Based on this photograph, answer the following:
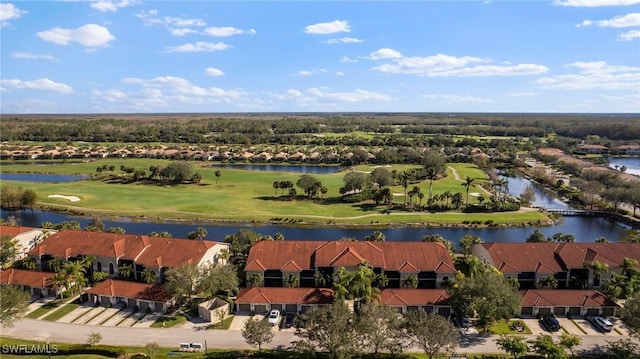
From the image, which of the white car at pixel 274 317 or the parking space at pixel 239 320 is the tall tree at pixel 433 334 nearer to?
the white car at pixel 274 317

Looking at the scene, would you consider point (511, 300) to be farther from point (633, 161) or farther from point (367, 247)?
point (633, 161)

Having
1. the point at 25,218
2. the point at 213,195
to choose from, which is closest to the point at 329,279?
the point at 213,195

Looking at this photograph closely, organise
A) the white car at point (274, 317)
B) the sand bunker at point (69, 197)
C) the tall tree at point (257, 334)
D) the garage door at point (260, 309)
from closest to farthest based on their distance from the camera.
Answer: the tall tree at point (257, 334) < the white car at point (274, 317) < the garage door at point (260, 309) < the sand bunker at point (69, 197)

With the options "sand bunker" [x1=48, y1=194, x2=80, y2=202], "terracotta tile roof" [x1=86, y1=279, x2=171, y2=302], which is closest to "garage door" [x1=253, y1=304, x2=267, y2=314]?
"terracotta tile roof" [x1=86, y1=279, x2=171, y2=302]

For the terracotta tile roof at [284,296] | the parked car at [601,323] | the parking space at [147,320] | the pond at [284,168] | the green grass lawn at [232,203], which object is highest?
the pond at [284,168]

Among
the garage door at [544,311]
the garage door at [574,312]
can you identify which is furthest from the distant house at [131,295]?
the garage door at [574,312]

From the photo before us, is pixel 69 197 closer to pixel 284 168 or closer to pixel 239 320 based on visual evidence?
pixel 284 168

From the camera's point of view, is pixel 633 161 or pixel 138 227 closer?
pixel 138 227
